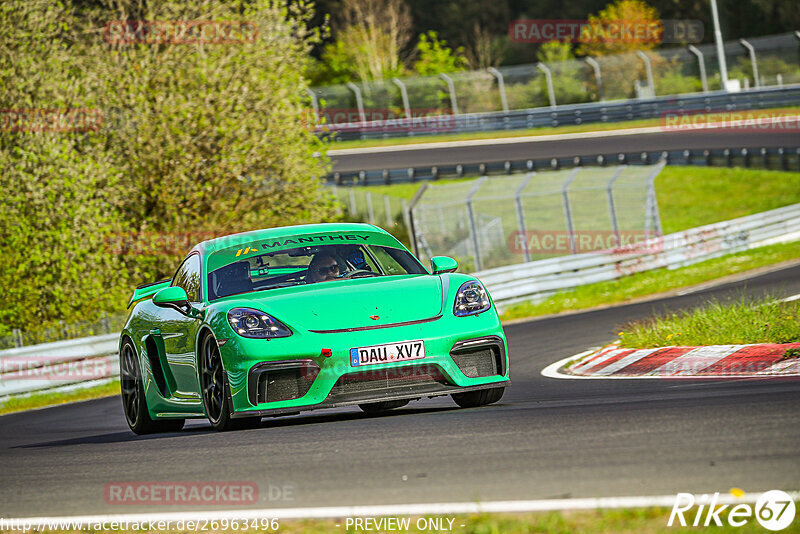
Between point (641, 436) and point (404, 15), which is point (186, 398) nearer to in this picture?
point (641, 436)

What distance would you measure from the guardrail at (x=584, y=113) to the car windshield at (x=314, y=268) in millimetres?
34621

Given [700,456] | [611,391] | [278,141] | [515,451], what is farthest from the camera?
[278,141]

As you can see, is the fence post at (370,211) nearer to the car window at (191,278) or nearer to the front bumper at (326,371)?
the car window at (191,278)

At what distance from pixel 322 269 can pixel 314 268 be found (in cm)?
6

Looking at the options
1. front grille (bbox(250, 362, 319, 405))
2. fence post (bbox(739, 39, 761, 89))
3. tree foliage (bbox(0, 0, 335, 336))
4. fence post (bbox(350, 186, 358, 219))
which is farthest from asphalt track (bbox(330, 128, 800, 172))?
front grille (bbox(250, 362, 319, 405))

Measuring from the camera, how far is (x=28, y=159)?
70.8ft

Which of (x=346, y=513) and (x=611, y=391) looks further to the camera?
(x=611, y=391)

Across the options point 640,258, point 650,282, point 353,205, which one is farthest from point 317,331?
point 353,205

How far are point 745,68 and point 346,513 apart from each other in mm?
45181

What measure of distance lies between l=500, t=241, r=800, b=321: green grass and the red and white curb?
8.31m

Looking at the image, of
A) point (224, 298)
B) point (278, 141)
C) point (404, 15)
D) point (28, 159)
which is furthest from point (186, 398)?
point (404, 15)

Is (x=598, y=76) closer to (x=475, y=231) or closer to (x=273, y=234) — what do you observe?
(x=475, y=231)

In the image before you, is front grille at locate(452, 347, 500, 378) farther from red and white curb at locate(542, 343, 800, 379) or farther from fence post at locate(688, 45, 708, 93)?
fence post at locate(688, 45, 708, 93)

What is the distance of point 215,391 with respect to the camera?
319 inches
